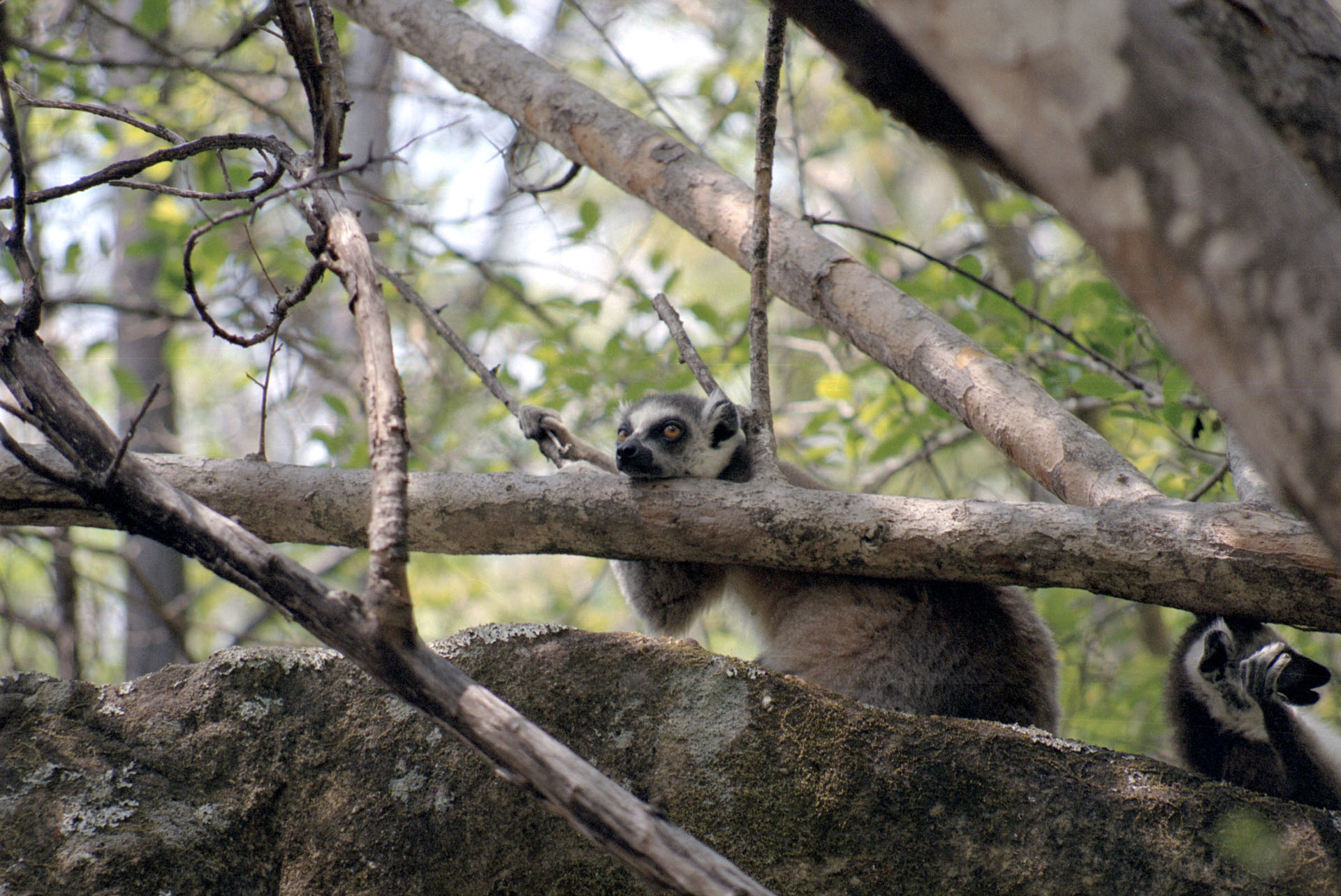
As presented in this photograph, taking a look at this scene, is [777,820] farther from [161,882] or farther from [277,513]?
[277,513]

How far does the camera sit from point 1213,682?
294 cm

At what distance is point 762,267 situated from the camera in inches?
138

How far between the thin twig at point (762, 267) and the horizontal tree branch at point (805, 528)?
51 cm

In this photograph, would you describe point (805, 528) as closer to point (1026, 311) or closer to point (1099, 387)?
point (1099, 387)

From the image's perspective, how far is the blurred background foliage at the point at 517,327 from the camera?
512cm

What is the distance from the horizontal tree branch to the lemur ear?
3.00 feet

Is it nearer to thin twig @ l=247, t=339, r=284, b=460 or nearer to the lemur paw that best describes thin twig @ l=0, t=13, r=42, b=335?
thin twig @ l=247, t=339, r=284, b=460

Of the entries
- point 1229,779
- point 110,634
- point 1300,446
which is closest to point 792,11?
point 1300,446

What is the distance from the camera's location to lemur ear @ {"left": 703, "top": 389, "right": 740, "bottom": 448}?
4.01 meters

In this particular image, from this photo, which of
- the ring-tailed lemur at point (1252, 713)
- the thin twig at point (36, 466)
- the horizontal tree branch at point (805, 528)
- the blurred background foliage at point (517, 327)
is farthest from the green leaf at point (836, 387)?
the thin twig at point (36, 466)

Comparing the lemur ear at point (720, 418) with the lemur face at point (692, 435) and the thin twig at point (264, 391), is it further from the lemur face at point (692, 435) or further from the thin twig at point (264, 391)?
the thin twig at point (264, 391)

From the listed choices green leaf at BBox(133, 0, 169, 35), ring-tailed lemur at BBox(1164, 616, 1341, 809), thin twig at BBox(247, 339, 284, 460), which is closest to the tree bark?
ring-tailed lemur at BBox(1164, 616, 1341, 809)

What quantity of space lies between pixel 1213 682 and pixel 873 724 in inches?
46.1

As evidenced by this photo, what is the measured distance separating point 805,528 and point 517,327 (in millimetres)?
6630
